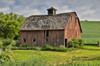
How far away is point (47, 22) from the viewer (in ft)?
104

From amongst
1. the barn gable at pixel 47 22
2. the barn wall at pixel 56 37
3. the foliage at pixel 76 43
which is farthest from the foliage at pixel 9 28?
the foliage at pixel 76 43

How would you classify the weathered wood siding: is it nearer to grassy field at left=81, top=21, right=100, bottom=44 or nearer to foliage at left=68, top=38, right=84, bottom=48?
foliage at left=68, top=38, right=84, bottom=48

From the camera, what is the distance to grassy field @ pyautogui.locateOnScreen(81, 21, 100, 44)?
37062mm

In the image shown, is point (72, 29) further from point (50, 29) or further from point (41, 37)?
point (41, 37)

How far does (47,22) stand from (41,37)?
3508mm

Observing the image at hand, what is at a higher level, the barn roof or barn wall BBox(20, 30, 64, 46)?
the barn roof

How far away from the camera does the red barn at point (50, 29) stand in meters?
29.6

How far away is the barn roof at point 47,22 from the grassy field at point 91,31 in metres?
10.3

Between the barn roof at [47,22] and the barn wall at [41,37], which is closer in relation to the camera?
the barn wall at [41,37]

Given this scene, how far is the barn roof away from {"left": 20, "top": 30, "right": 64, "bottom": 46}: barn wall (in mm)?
915

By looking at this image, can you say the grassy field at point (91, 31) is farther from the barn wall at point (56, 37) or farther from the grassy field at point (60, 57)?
the grassy field at point (60, 57)

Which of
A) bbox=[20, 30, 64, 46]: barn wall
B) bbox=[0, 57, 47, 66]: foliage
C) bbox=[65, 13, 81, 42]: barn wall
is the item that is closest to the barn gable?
bbox=[20, 30, 64, 46]: barn wall

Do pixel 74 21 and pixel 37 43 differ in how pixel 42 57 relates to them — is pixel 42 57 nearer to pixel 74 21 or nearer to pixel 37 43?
pixel 37 43

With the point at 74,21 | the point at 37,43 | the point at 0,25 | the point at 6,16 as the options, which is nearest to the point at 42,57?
the point at 37,43
